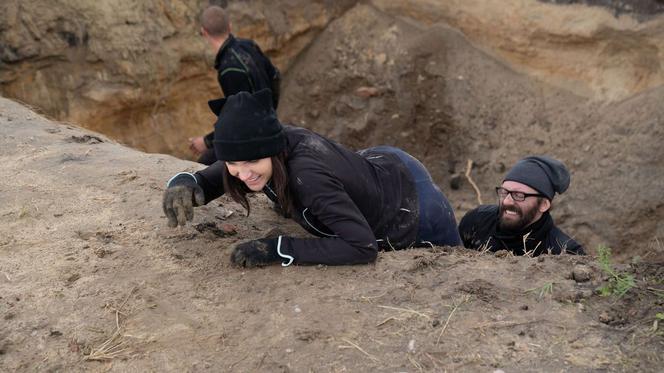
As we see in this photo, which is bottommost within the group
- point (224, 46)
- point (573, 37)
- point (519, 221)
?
point (519, 221)

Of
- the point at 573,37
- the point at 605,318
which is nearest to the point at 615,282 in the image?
the point at 605,318

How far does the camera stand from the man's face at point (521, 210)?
14.0 ft

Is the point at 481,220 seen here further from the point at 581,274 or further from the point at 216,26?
the point at 216,26

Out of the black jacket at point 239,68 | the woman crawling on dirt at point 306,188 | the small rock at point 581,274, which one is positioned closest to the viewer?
the woman crawling on dirt at point 306,188

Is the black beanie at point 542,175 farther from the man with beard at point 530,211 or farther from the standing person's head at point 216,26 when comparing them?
the standing person's head at point 216,26

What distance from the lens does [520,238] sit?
431 centimetres

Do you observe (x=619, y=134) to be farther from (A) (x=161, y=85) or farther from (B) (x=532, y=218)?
(A) (x=161, y=85)

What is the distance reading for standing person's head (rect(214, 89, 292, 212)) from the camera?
8.66 feet

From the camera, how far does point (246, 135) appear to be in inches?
104

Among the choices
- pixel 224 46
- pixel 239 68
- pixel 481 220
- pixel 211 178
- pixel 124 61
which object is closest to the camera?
pixel 211 178

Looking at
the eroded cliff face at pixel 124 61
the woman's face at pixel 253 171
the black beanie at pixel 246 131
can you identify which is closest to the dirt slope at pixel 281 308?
the woman's face at pixel 253 171

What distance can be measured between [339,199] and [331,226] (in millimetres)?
117

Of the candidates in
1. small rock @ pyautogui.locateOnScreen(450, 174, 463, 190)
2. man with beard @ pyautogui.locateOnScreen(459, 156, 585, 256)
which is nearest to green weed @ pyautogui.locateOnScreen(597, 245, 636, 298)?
man with beard @ pyautogui.locateOnScreen(459, 156, 585, 256)

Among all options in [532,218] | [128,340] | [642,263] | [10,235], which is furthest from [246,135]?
[532,218]
